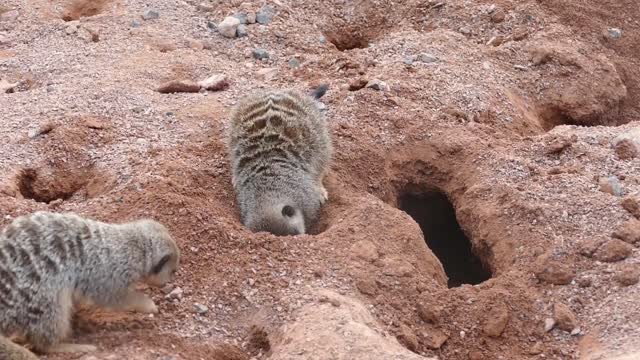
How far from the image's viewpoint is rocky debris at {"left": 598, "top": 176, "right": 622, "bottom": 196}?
4.59m

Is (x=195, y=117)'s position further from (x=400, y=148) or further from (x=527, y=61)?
(x=527, y=61)

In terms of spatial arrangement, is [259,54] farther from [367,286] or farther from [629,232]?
[629,232]

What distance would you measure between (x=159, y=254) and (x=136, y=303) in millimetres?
221

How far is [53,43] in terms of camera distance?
593 cm

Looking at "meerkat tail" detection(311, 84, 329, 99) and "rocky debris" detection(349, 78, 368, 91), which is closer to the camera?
"meerkat tail" detection(311, 84, 329, 99)

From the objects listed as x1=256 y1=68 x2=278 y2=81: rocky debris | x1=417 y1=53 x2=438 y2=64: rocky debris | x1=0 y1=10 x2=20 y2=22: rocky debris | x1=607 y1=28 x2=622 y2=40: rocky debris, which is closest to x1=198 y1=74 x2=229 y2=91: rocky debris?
x1=256 y1=68 x2=278 y2=81: rocky debris

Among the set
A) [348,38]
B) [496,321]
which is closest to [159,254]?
[496,321]

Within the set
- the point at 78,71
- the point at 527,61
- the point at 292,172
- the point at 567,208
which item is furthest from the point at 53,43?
the point at 567,208

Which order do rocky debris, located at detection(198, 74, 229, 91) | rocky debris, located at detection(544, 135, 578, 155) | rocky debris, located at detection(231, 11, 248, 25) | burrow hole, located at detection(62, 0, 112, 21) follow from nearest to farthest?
rocky debris, located at detection(544, 135, 578, 155)
rocky debris, located at detection(198, 74, 229, 91)
rocky debris, located at detection(231, 11, 248, 25)
burrow hole, located at detection(62, 0, 112, 21)

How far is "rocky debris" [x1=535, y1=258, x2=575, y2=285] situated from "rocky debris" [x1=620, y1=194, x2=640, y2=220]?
19.4 inches

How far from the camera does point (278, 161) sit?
480 centimetres

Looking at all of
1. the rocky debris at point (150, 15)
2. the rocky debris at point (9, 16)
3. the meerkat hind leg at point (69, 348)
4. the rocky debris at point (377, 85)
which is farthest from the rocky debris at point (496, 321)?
the rocky debris at point (9, 16)

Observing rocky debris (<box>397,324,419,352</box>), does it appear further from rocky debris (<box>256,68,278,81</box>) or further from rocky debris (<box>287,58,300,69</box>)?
rocky debris (<box>287,58,300,69</box>)

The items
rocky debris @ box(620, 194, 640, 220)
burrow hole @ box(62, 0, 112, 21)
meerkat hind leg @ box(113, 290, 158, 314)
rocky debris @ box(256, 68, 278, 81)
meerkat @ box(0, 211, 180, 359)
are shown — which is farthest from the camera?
burrow hole @ box(62, 0, 112, 21)
